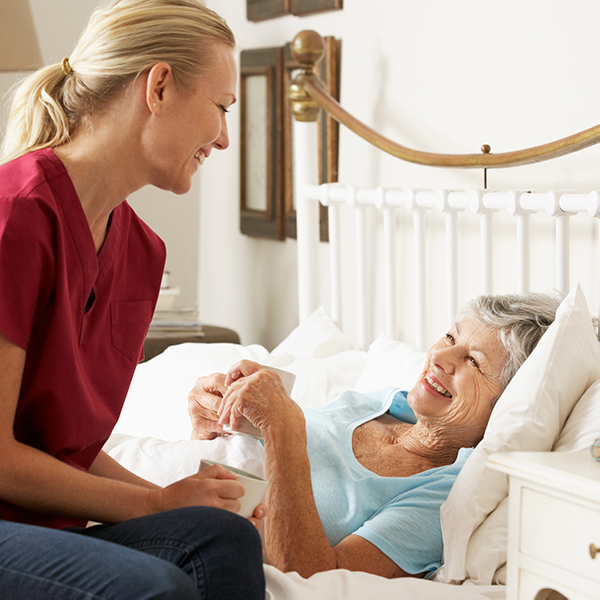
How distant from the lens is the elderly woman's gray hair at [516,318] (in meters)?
1.38

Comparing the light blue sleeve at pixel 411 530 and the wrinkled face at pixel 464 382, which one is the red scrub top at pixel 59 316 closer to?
the light blue sleeve at pixel 411 530

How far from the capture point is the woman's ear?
1.02 meters

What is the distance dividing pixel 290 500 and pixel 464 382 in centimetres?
40

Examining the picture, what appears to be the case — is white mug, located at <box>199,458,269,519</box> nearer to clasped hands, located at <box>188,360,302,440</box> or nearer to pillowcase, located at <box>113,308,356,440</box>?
clasped hands, located at <box>188,360,302,440</box>

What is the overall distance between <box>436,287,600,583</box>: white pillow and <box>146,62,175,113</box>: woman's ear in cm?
68

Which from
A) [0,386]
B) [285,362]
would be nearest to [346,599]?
[0,386]

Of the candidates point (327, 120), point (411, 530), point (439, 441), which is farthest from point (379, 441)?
point (327, 120)

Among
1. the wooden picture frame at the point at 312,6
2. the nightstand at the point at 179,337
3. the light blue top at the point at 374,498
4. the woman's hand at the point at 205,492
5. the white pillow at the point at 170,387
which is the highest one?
the wooden picture frame at the point at 312,6

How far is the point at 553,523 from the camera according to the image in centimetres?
88

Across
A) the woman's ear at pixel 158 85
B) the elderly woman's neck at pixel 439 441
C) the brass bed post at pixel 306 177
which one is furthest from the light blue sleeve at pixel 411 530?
the brass bed post at pixel 306 177

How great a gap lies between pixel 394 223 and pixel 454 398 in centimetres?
81

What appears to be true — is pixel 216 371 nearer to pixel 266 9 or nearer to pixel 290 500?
pixel 290 500

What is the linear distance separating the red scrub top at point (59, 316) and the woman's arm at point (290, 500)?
0.70 ft

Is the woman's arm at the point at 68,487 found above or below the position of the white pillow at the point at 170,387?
above
